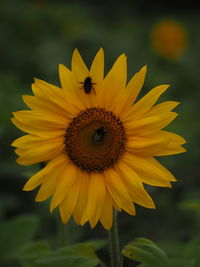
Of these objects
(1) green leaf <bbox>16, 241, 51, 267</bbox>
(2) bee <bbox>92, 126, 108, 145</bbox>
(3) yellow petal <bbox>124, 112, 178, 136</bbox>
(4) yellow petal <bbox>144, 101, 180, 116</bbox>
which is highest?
(2) bee <bbox>92, 126, 108, 145</bbox>

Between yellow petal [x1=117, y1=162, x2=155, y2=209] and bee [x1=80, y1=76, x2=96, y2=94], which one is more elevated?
bee [x1=80, y1=76, x2=96, y2=94]

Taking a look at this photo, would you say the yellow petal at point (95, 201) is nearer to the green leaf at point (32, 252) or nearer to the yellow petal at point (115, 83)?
the yellow petal at point (115, 83)

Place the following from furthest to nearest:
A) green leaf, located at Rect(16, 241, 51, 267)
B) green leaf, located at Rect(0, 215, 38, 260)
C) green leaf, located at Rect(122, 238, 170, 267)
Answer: green leaf, located at Rect(0, 215, 38, 260) < green leaf, located at Rect(16, 241, 51, 267) < green leaf, located at Rect(122, 238, 170, 267)

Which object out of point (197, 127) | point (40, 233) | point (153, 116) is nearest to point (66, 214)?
point (153, 116)

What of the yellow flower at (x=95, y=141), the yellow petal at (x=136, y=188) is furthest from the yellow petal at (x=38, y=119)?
the yellow petal at (x=136, y=188)

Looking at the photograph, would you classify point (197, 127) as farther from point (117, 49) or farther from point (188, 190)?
point (117, 49)

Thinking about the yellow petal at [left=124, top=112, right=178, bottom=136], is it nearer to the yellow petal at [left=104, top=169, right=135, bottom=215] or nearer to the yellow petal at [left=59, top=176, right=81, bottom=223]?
the yellow petal at [left=104, top=169, right=135, bottom=215]

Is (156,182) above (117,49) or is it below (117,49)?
below

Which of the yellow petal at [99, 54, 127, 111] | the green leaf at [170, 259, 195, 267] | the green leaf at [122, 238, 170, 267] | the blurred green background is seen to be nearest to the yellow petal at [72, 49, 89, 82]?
the yellow petal at [99, 54, 127, 111]
